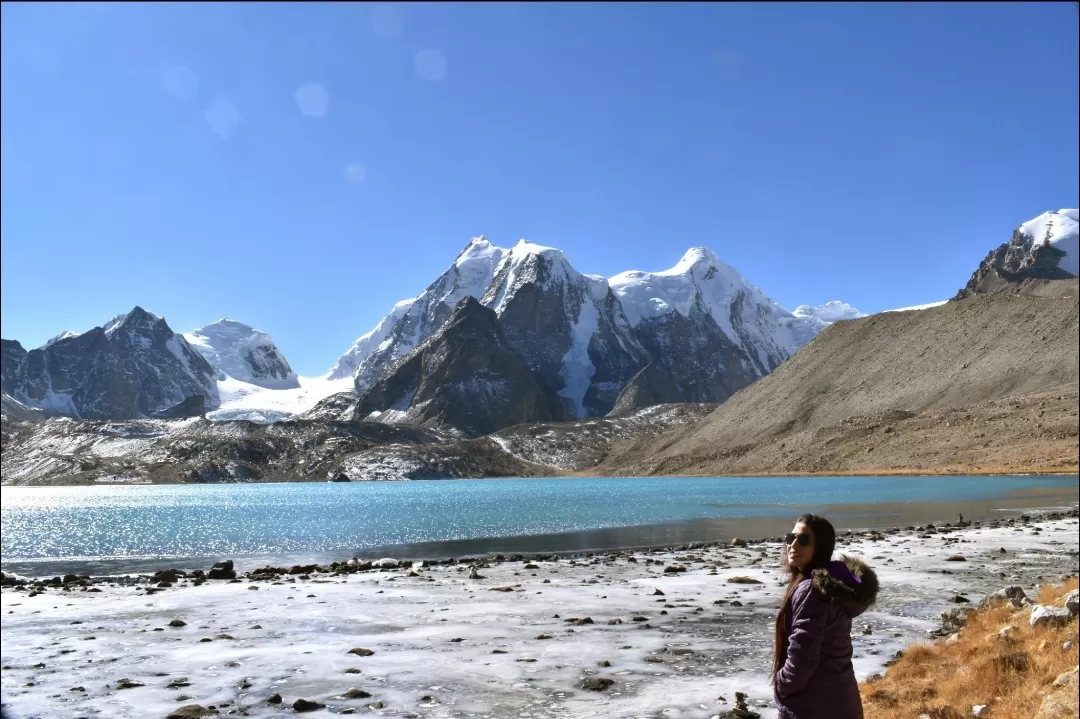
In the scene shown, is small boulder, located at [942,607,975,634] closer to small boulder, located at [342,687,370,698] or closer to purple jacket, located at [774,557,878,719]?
purple jacket, located at [774,557,878,719]

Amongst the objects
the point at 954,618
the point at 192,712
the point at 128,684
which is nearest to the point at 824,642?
the point at 192,712

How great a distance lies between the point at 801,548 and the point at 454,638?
557 inches

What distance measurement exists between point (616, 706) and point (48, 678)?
12.2 m

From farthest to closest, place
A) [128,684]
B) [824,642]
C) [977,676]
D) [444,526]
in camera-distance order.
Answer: [444,526] → [128,684] → [977,676] → [824,642]

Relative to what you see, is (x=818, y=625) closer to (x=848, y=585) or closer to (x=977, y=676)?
(x=848, y=585)

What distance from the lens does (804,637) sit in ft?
21.7

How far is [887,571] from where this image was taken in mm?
28469

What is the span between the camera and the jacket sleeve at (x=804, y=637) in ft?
21.6

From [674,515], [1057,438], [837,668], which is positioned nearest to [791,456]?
[1057,438]

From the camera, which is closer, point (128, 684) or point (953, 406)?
point (128, 684)

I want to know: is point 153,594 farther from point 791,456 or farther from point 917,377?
point 917,377

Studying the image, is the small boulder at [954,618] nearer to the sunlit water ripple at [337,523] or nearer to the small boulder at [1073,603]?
the small boulder at [1073,603]

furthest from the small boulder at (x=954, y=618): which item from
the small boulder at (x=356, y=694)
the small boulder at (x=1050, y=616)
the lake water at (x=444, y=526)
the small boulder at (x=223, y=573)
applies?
the small boulder at (x=223, y=573)

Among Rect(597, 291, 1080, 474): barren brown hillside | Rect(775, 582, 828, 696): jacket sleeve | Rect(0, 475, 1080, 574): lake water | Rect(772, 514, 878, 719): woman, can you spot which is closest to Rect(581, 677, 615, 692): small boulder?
Rect(772, 514, 878, 719): woman
